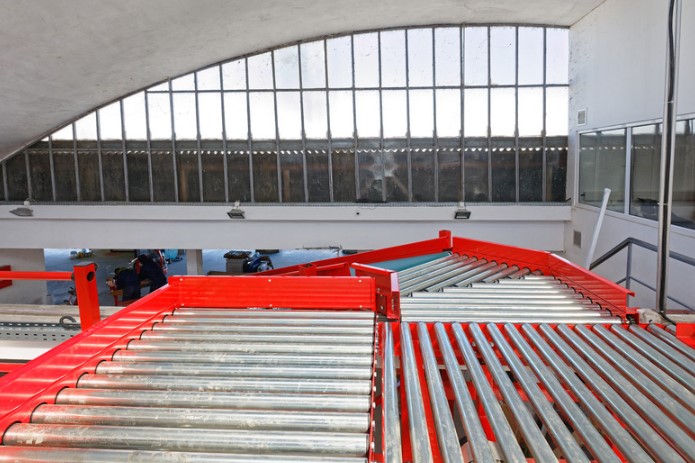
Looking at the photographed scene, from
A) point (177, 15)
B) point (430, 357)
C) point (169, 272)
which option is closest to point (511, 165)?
point (177, 15)

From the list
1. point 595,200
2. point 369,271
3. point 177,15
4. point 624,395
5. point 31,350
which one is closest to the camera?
point 624,395

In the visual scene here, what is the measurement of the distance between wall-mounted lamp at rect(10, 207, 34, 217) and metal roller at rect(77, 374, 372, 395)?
12.0 meters

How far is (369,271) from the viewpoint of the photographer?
3434 mm

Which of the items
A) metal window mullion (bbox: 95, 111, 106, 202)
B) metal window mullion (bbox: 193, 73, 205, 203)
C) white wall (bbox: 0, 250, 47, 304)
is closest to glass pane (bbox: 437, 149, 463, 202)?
metal window mullion (bbox: 193, 73, 205, 203)

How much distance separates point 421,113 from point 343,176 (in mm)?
2551

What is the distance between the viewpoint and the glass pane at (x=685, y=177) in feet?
19.8

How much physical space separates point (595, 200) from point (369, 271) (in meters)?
→ 8.03

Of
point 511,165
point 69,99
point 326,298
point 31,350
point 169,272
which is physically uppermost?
point 69,99

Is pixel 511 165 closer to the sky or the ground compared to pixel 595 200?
closer to the sky

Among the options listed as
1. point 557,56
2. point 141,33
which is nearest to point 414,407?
point 141,33

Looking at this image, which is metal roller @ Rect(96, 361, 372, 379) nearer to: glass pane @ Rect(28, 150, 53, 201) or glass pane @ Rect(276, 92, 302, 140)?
glass pane @ Rect(276, 92, 302, 140)

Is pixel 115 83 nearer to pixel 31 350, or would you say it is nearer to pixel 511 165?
pixel 31 350

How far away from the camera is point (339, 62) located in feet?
37.4

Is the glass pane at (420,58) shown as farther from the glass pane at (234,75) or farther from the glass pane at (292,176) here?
the glass pane at (234,75)
